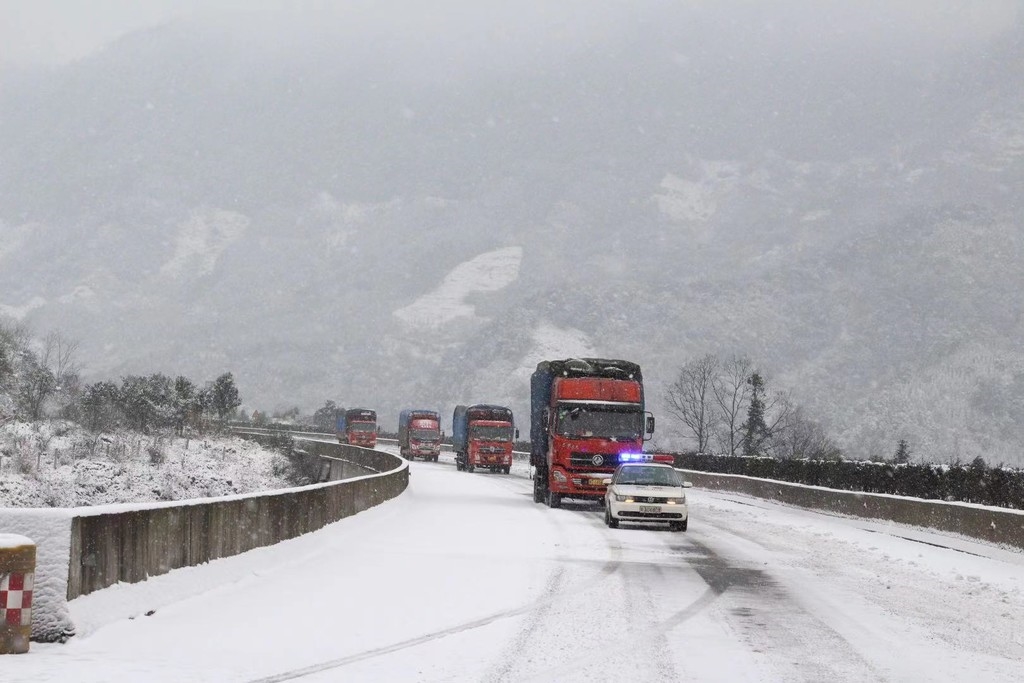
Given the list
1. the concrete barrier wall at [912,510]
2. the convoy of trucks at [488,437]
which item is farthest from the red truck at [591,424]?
the convoy of trucks at [488,437]

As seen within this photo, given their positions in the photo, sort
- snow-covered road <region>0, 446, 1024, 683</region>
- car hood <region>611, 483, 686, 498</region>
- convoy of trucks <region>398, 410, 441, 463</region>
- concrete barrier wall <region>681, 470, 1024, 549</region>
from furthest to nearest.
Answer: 1. convoy of trucks <region>398, 410, 441, 463</region>
2. car hood <region>611, 483, 686, 498</region>
3. concrete barrier wall <region>681, 470, 1024, 549</region>
4. snow-covered road <region>0, 446, 1024, 683</region>

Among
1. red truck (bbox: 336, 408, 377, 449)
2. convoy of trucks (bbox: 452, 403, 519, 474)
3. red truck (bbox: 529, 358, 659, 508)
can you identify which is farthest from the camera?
red truck (bbox: 336, 408, 377, 449)

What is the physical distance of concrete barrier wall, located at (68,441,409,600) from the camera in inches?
446

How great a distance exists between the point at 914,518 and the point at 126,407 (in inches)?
2567

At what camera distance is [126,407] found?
82.7 m

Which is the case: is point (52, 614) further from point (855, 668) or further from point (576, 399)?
point (576, 399)

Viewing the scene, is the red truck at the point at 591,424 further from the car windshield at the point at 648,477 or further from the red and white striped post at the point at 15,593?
the red and white striped post at the point at 15,593

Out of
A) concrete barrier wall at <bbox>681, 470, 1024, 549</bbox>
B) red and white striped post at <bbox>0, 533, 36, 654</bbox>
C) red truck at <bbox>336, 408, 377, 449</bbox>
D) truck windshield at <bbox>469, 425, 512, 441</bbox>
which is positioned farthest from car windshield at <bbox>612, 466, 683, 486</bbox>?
red truck at <bbox>336, 408, 377, 449</bbox>

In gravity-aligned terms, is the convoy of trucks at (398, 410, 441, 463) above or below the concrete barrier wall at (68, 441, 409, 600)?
above

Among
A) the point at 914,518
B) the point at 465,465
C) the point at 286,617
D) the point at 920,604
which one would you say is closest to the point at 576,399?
the point at 914,518

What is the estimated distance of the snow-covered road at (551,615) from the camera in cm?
935

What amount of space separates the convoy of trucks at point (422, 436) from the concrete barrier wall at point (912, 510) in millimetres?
39260

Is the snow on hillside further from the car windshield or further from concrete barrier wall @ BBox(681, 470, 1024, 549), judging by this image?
concrete barrier wall @ BBox(681, 470, 1024, 549)

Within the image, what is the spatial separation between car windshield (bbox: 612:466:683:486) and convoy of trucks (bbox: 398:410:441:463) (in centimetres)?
5471
